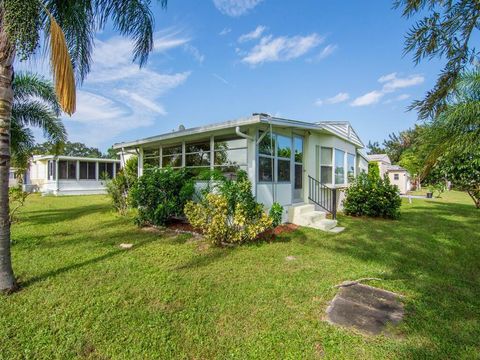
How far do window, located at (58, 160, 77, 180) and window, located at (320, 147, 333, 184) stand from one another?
1981cm

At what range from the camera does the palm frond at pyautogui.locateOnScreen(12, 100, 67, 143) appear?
29.8ft

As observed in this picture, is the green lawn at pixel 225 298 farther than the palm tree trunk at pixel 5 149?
A: No

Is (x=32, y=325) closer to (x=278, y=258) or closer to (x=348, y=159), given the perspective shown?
(x=278, y=258)

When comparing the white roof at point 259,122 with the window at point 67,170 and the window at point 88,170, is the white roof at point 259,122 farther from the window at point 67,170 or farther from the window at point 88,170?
the window at point 88,170

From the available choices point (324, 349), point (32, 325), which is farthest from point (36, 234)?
point (324, 349)

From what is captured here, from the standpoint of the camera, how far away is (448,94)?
8.48 feet

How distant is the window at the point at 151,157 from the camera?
35.2 feet

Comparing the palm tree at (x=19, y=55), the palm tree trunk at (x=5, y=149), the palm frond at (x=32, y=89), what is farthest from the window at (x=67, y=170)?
the palm tree trunk at (x=5, y=149)

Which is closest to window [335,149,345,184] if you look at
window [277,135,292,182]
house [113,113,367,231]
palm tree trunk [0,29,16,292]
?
house [113,113,367,231]

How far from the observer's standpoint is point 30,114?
30.5ft

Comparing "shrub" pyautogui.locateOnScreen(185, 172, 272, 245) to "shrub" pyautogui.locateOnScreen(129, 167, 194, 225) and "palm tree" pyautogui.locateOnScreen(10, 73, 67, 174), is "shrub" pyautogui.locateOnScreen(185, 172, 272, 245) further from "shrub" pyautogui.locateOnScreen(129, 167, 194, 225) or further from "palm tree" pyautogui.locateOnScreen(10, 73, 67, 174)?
"palm tree" pyautogui.locateOnScreen(10, 73, 67, 174)

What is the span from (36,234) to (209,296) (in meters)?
6.23

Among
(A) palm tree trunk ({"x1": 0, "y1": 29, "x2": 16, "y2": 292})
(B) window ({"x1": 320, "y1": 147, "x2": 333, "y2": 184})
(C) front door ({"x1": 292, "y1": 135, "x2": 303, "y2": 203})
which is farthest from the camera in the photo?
(B) window ({"x1": 320, "y1": 147, "x2": 333, "y2": 184})

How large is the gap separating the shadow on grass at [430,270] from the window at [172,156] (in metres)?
5.62
